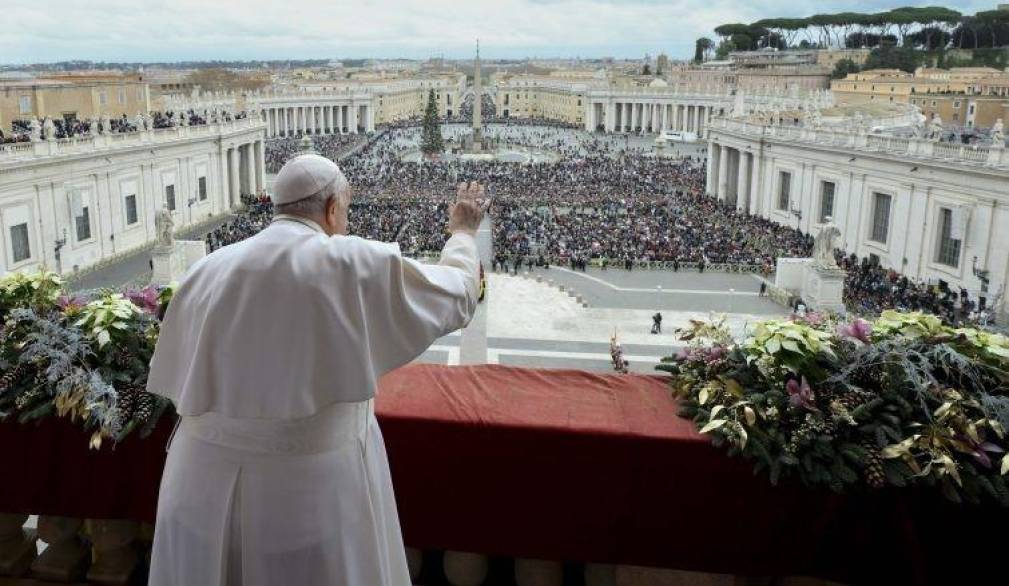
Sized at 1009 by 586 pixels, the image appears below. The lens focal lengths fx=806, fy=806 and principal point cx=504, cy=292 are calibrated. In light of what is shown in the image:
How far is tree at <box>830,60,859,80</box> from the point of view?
100 m

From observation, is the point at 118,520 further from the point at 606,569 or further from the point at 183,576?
the point at 606,569

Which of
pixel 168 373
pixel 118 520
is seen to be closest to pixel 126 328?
pixel 118 520

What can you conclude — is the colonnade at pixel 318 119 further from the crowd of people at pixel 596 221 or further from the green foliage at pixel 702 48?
the green foliage at pixel 702 48

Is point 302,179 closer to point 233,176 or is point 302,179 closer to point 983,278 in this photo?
point 983,278

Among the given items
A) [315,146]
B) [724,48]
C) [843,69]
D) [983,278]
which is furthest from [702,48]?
[983,278]

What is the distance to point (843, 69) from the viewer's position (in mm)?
101688

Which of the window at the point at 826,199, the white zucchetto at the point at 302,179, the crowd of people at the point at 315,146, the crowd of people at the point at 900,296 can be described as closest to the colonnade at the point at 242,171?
the crowd of people at the point at 315,146

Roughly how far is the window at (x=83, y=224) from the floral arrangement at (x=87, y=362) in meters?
29.1

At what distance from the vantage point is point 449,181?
175ft

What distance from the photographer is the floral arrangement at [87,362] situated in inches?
140

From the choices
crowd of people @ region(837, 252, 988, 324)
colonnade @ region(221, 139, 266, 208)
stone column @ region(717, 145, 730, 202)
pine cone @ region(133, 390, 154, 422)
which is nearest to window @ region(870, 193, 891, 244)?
crowd of people @ region(837, 252, 988, 324)

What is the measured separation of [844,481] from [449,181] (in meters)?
51.1

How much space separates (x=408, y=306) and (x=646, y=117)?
105 m

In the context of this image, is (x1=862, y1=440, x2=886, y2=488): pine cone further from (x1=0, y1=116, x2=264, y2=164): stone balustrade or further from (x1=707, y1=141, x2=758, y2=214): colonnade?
(x1=707, y1=141, x2=758, y2=214): colonnade
